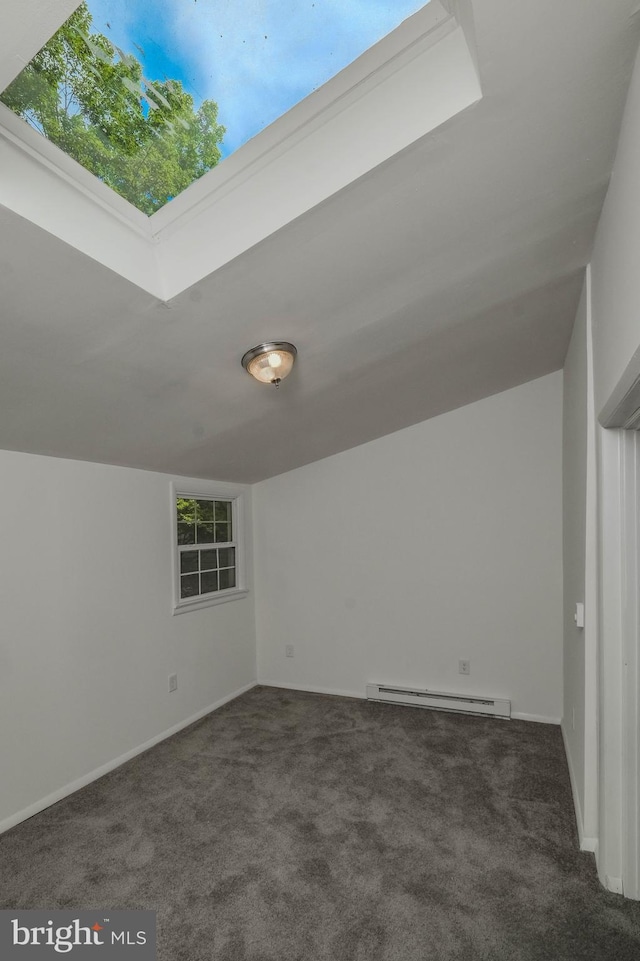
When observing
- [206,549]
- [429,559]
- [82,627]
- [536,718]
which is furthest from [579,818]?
[206,549]

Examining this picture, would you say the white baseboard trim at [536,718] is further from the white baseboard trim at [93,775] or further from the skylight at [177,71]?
the skylight at [177,71]

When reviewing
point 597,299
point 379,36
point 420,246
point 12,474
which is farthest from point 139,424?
point 597,299

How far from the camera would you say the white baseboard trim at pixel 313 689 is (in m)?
4.40

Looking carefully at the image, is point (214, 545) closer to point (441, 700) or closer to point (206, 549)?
point (206, 549)

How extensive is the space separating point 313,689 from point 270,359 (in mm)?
3205

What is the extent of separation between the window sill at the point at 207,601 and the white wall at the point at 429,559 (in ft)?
0.95

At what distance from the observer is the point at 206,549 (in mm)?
4336

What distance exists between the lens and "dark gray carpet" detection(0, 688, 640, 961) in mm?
1875

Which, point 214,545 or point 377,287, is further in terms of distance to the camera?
point 214,545

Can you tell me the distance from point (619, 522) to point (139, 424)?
Answer: 2281mm

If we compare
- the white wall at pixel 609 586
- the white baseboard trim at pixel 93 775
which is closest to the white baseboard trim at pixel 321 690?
the white baseboard trim at pixel 93 775

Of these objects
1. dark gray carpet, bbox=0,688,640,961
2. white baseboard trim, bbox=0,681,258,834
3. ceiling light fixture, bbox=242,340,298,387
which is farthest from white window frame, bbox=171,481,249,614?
ceiling light fixture, bbox=242,340,298,387

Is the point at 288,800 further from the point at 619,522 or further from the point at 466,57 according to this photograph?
the point at 466,57

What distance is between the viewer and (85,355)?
82.3 inches
